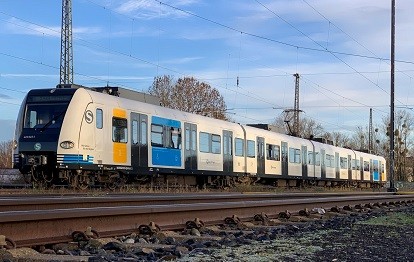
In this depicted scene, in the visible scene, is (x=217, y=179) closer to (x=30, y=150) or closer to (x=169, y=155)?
(x=169, y=155)

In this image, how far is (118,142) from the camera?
19.0m

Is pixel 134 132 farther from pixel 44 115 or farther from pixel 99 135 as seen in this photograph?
pixel 44 115

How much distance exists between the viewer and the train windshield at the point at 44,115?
697 inches

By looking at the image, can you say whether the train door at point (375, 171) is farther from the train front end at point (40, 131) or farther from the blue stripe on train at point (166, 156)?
the train front end at point (40, 131)

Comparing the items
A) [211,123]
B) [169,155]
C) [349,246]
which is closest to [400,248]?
[349,246]

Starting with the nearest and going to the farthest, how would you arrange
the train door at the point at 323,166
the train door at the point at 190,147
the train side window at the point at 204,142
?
the train door at the point at 190,147 < the train side window at the point at 204,142 < the train door at the point at 323,166

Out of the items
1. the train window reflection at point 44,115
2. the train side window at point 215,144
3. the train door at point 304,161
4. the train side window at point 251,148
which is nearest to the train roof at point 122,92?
the train window reflection at point 44,115

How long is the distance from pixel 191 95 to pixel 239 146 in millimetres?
38655

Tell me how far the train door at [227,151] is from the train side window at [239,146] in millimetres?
566

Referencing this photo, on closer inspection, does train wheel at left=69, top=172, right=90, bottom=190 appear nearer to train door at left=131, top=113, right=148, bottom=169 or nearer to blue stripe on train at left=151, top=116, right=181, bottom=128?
train door at left=131, top=113, right=148, bottom=169

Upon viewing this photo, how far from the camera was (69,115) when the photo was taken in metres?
17.4

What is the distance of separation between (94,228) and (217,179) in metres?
20.5

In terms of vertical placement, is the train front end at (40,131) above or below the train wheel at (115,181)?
above

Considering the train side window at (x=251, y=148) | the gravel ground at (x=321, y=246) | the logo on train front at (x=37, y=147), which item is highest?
the train side window at (x=251, y=148)
